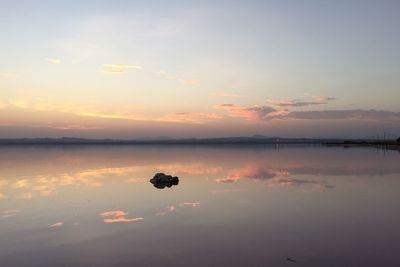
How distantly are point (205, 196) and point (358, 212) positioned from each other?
8962 mm

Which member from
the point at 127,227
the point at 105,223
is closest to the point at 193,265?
the point at 127,227

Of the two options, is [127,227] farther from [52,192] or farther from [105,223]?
[52,192]

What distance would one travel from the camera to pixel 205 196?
893 inches

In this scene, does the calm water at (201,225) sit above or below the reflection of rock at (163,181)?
below

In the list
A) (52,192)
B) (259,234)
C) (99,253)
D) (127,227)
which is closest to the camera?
(99,253)

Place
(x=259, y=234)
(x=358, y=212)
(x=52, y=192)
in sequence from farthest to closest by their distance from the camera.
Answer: (x=52, y=192), (x=358, y=212), (x=259, y=234)

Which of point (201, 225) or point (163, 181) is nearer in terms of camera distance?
point (201, 225)

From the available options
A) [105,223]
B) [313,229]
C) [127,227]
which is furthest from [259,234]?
[105,223]

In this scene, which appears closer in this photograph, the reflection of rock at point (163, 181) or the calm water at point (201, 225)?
the calm water at point (201, 225)

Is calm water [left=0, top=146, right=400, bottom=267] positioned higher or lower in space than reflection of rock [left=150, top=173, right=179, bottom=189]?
lower

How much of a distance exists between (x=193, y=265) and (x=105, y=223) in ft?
21.4

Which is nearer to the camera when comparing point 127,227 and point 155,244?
point 155,244

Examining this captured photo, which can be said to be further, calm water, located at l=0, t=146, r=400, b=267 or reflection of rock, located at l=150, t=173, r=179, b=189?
reflection of rock, located at l=150, t=173, r=179, b=189

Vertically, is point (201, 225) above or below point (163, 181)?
below
